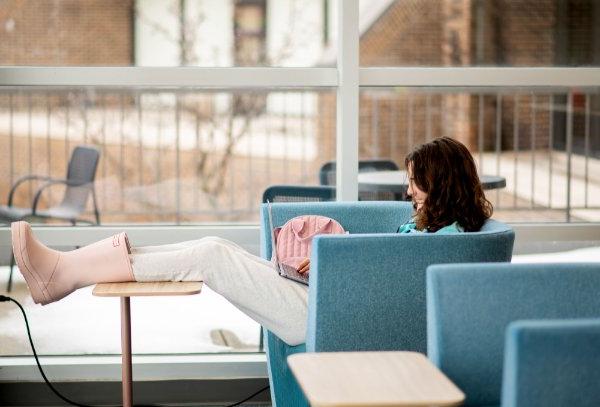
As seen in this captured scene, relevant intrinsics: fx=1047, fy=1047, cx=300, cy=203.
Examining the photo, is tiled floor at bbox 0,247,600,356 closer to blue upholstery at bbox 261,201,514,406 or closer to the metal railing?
the metal railing

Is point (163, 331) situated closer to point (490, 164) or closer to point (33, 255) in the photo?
point (33, 255)

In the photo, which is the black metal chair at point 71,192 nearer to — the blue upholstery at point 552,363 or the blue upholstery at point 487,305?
the blue upholstery at point 487,305

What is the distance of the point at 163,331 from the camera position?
4.25 meters

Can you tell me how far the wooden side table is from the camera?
3.07 m

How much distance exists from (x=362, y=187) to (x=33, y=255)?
146 cm

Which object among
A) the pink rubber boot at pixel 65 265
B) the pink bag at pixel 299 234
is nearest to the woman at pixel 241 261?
the pink rubber boot at pixel 65 265

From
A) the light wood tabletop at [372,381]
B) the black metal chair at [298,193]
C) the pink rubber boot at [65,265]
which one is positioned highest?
the black metal chair at [298,193]

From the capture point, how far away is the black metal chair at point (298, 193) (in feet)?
13.8

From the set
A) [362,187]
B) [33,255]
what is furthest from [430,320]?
[362,187]

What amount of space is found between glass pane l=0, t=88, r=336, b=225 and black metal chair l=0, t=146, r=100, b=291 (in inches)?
0.7

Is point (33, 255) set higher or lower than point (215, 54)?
lower

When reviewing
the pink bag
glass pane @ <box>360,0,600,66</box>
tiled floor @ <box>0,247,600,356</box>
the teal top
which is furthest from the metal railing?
the teal top

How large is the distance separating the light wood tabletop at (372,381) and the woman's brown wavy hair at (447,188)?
1.12 meters

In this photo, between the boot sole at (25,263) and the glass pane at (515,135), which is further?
the glass pane at (515,135)
